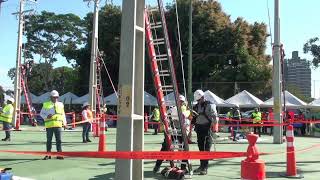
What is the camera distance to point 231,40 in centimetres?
4797

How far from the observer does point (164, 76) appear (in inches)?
412

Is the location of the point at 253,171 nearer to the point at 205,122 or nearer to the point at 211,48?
the point at 205,122

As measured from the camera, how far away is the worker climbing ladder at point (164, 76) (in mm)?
9406

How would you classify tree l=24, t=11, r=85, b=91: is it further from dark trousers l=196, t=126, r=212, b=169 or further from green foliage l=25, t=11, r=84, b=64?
dark trousers l=196, t=126, r=212, b=169

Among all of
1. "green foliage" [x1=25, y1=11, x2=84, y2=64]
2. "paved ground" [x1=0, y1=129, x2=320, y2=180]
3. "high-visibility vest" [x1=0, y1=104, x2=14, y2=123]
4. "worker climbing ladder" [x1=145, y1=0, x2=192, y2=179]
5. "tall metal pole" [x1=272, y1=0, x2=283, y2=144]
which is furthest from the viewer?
"green foliage" [x1=25, y1=11, x2=84, y2=64]

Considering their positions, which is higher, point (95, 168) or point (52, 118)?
point (52, 118)

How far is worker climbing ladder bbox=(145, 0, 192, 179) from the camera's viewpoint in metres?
9.41

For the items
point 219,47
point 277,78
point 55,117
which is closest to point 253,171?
point 55,117

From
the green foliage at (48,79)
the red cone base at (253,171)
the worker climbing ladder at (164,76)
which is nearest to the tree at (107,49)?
the green foliage at (48,79)

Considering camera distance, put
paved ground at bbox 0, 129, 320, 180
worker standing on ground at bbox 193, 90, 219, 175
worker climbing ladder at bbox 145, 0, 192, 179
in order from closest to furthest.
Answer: worker climbing ladder at bbox 145, 0, 192, 179, paved ground at bbox 0, 129, 320, 180, worker standing on ground at bbox 193, 90, 219, 175

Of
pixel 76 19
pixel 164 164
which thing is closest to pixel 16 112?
pixel 164 164

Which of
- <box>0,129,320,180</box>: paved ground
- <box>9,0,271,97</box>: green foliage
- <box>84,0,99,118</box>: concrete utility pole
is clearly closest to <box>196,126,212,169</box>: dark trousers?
<box>0,129,320,180</box>: paved ground

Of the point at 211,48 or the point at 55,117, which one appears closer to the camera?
the point at 55,117

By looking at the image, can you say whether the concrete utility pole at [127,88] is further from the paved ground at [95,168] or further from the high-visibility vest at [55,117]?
the high-visibility vest at [55,117]
